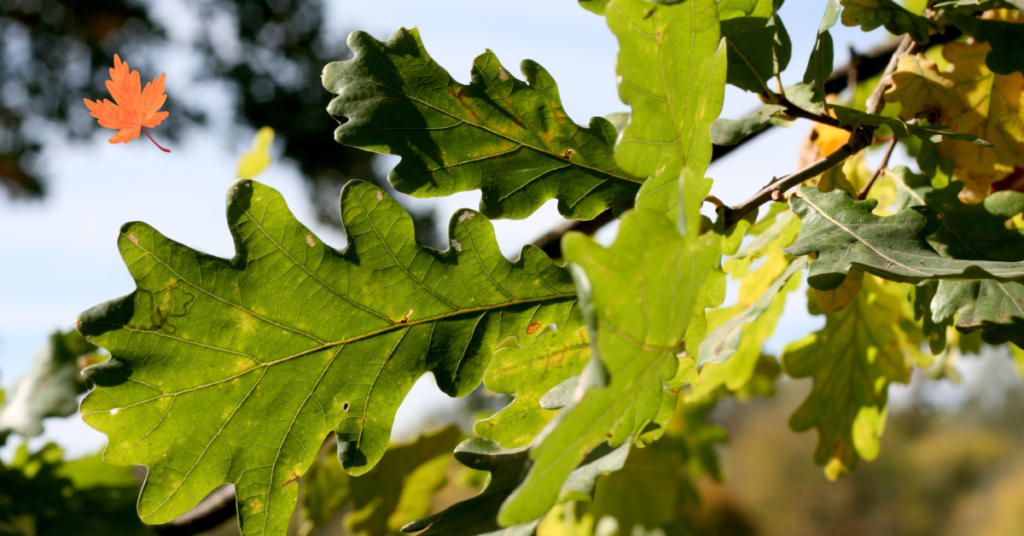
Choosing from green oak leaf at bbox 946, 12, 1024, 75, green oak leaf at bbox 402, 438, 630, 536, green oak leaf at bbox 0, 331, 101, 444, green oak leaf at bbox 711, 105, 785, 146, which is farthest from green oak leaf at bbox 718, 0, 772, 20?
green oak leaf at bbox 0, 331, 101, 444

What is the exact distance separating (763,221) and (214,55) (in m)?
5.63

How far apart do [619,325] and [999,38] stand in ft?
2.19

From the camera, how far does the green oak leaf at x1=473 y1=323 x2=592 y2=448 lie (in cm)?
65

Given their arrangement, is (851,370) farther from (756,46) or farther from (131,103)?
(131,103)

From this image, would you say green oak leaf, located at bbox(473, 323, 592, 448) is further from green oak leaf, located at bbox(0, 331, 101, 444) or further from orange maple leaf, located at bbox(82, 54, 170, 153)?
green oak leaf, located at bbox(0, 331, 101, 444)

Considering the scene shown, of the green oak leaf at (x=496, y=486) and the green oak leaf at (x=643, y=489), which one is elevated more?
the green oak leaf at (x=496, y=486)

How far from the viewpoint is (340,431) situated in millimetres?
623

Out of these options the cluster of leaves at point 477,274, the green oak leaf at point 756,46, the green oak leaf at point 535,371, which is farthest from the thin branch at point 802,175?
the green oak leaf at point 535,371

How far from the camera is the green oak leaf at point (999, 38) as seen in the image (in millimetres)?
731

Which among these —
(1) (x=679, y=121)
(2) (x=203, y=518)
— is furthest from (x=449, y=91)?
(2) (x=203, y=518)

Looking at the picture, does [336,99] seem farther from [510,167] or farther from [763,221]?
[763,221]

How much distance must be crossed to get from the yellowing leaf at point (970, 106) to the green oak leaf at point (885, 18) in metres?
0.08

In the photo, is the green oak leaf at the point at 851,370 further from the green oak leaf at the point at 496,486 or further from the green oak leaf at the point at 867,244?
Result: the green oak leaf at the point at 496,486

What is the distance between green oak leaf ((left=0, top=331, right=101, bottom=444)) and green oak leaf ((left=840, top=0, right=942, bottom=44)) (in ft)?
4.91
